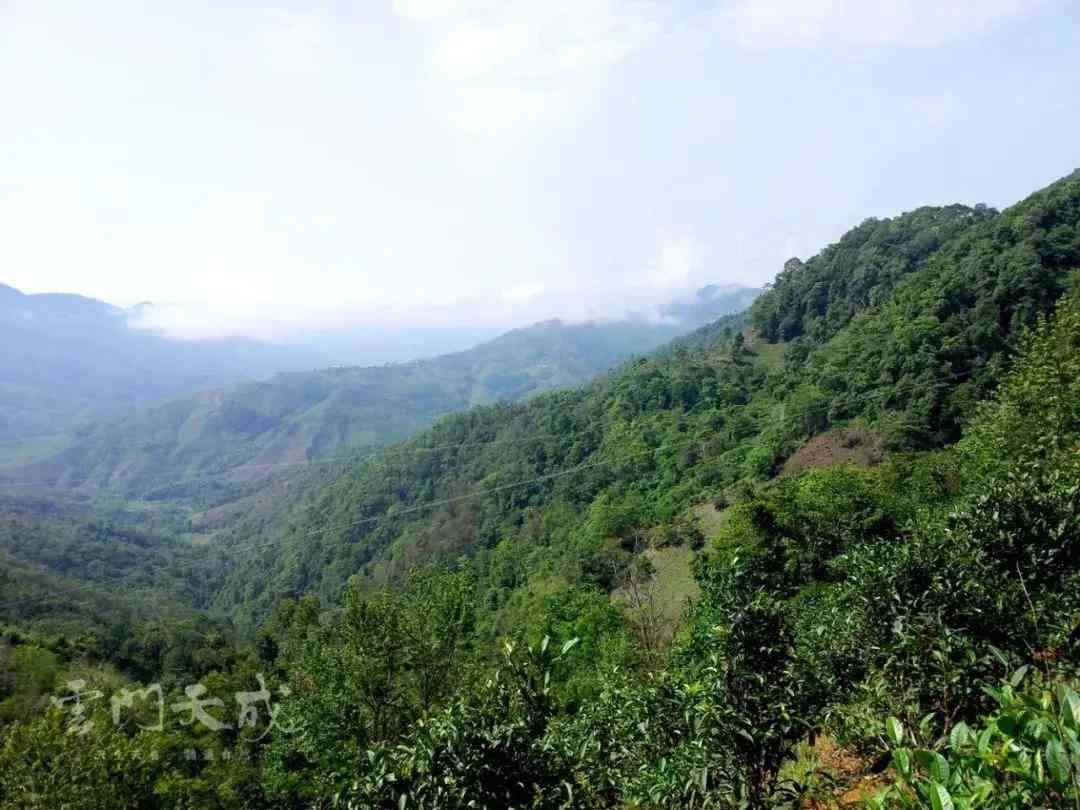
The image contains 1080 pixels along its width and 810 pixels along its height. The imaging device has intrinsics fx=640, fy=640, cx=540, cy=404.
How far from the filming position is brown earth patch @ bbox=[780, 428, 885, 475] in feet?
146

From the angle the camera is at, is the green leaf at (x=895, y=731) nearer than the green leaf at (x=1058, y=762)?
No

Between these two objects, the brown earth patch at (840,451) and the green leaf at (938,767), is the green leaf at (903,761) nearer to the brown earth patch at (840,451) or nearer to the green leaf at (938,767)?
the green leaf at (938,767)

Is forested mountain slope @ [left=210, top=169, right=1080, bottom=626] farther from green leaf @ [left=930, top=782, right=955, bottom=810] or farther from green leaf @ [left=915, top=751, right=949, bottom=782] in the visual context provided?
green leaf @ [left=930, top=782, right=955, bottom=810]

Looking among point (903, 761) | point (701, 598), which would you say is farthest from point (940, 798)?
point (701, 598)

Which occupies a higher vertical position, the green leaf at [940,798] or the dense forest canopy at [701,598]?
the green leaf at [940,798]

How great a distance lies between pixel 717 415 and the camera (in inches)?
2694

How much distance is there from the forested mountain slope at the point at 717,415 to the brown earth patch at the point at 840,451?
4.22 ft

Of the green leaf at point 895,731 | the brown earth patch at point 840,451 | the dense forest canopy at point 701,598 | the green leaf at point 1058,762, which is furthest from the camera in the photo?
the brown earth patch at point 840,451

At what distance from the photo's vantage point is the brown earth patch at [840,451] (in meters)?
44.6

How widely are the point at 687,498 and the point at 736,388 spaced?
2171cm

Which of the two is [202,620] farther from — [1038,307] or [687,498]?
[1038,307]

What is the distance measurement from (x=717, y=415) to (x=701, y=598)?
2268 inches

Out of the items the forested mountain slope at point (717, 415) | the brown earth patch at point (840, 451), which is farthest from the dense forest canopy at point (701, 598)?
the forested mountain slope at point (717, 415)

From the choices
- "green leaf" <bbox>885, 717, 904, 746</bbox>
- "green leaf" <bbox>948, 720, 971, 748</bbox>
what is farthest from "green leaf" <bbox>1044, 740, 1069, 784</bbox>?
"green leaf" <bbox>885, 717, 904, 746</bbox>
